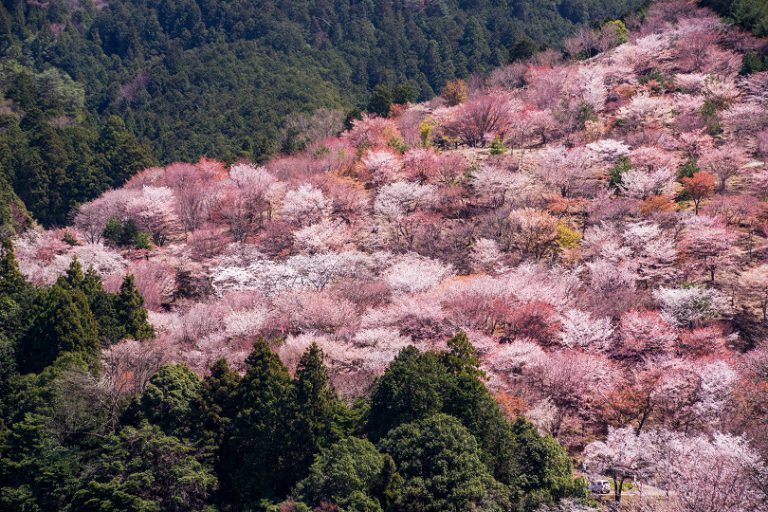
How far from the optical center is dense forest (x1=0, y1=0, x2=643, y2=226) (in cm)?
6384

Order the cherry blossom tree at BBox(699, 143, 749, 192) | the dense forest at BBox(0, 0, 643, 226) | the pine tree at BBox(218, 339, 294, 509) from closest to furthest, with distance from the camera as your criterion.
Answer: the pine tree at BBox(218, 339, 294, 509) < the cherry blossom tree at BBox(699, 143, 749, 192) < the dense forest at BBox(0, 0, 643, 226)

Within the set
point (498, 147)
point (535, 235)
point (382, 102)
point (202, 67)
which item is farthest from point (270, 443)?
point (202, 67)

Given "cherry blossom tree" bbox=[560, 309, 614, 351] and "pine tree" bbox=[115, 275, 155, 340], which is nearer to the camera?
"cherry blossom tree" bbox=[560, 309, 614, 351]

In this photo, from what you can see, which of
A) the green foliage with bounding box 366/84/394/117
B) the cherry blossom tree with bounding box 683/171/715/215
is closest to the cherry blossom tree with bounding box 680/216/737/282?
the cherry blossom tree with bounding box 683/171/715/215

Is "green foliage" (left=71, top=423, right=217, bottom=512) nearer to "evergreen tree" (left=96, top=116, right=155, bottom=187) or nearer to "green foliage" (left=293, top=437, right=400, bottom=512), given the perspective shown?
"green foliage" (left=293, top=437, right=400, bottom=512)

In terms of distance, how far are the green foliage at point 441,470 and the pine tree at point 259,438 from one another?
11.9ft

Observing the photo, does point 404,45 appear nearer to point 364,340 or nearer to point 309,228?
point 309,228

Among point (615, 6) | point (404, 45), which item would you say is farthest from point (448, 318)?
point (615, 6)

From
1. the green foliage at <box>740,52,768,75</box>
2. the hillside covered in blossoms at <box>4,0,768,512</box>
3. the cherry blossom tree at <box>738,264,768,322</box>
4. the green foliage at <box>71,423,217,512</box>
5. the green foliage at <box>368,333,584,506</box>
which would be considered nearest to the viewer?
the green foliage at <box>368,333,584,506</box>

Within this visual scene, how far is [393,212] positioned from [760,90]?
24738 mm

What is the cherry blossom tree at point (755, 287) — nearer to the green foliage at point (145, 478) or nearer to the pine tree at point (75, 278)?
the green foliage at point (145, 478)

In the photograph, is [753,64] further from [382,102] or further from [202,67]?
[202,67]

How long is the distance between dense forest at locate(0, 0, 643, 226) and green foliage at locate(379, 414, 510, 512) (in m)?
40.5

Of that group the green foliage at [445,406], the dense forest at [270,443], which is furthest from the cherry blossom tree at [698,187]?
the green foliage at [445,406]
